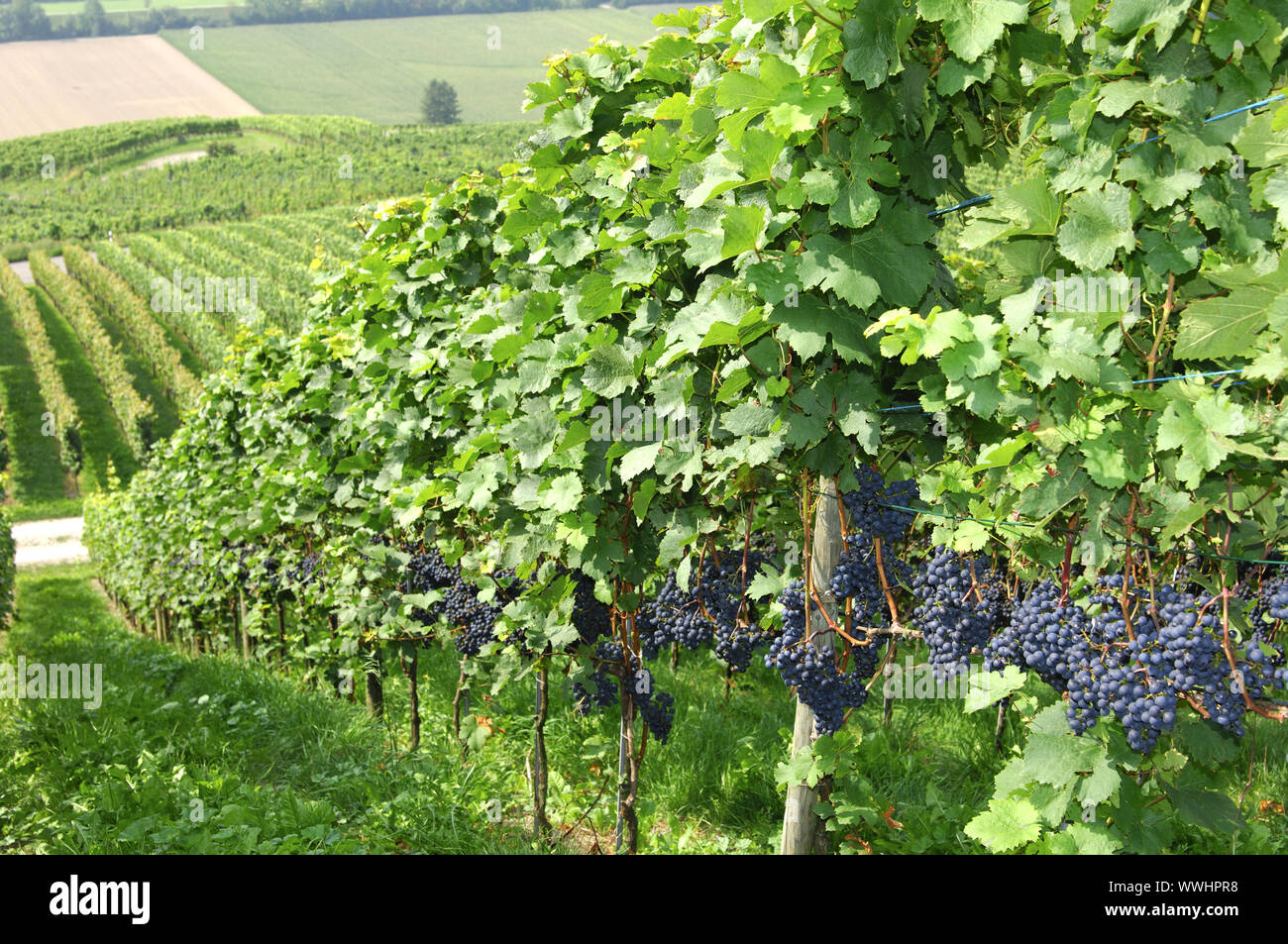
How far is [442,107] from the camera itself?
74750 mm

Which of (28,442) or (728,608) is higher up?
(728,608)

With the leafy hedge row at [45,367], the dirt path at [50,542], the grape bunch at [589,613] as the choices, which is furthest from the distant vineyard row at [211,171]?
the grape bunch at [589,613]

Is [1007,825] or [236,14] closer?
[1007,825]

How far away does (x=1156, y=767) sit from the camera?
90.6 inches

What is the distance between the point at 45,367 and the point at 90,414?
409 cm

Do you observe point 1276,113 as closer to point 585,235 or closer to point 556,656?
point 585,235

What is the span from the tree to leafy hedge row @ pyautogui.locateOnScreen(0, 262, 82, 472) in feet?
113

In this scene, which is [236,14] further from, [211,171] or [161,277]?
[161,277]

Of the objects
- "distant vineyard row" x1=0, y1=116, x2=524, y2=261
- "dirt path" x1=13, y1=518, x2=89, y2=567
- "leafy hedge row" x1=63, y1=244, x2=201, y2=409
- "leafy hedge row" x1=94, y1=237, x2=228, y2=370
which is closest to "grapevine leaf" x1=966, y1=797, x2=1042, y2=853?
"dirt path" x1=13, y1=518, x2=89, y2=567

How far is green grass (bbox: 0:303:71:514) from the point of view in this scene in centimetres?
3253

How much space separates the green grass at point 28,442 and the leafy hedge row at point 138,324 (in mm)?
4428

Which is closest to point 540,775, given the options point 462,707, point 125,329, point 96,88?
point 462,707

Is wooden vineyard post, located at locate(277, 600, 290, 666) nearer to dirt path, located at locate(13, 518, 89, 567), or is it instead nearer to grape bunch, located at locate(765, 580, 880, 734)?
grape bunch, located at locate(765, 580, 880, 734)
